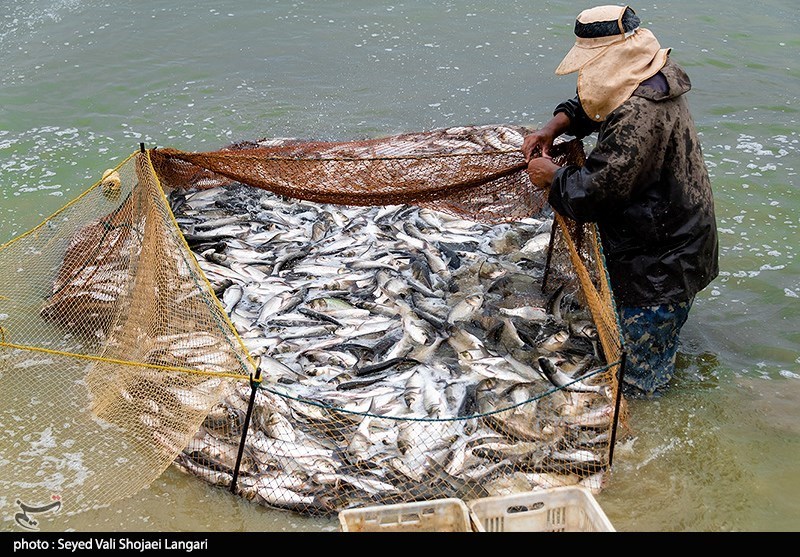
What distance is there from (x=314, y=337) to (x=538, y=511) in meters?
2.45

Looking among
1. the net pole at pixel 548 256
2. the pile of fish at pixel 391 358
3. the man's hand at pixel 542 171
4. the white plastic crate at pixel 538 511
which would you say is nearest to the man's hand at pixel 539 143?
the man's hand at pixel 542 171

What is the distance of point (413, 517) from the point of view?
387 cm

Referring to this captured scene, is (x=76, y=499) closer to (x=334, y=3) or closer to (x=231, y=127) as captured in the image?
(x=231, y=127)

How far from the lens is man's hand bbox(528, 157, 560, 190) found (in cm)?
511

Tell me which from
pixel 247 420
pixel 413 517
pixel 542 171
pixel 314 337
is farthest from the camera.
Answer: pixel 314 337

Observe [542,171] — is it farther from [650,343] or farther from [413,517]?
[413,517]

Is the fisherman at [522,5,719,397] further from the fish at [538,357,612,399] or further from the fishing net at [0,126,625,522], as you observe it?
the fish at [538,357,612,399]

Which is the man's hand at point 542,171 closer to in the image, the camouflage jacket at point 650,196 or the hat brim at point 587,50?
the camouflage jacket at point 650,196

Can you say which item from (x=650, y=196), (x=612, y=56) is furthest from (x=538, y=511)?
(x=612, y=56)

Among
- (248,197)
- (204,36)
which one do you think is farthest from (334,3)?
(248,197)

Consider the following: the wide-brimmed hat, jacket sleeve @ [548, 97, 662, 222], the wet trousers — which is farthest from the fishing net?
the wide-brimmed hat

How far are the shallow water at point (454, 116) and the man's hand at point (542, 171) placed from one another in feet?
5.36

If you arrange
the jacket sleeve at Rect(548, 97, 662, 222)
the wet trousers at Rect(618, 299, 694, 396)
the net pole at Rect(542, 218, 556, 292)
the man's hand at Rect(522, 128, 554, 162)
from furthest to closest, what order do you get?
the net pole at Rect(542, 218, 556, 292)
the man's hand at Rect(522, 128, 554, 162)
the wet trousers at Rect(618, 299, 694, 396)
the jacket sleeve at Rect(548, 97, 662, 222)

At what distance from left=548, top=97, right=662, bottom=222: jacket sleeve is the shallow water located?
1.50m
